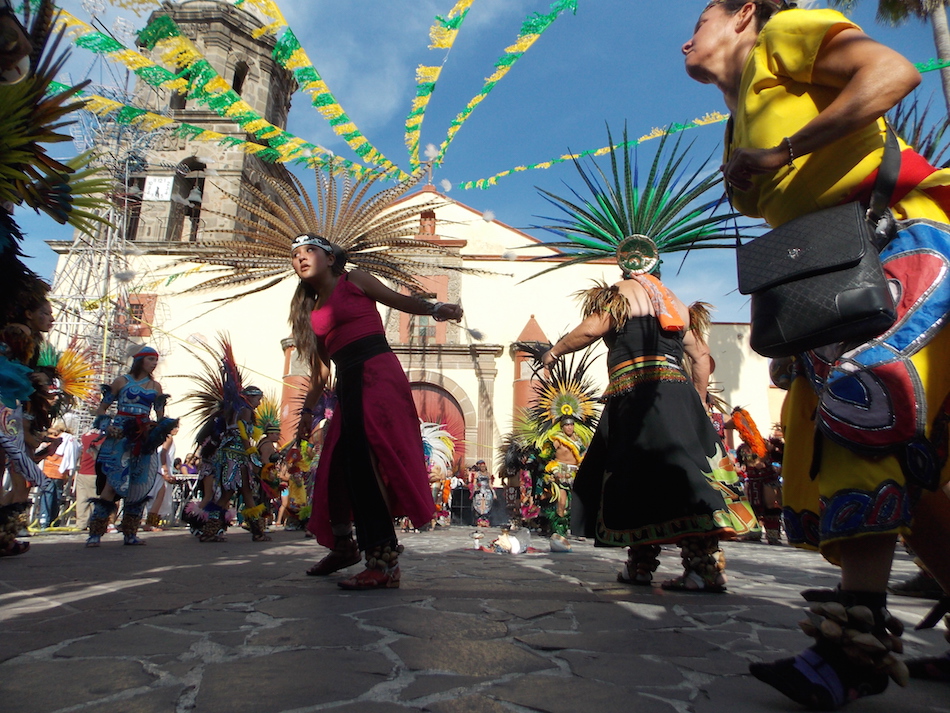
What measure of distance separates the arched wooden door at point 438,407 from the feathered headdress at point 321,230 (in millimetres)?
16836

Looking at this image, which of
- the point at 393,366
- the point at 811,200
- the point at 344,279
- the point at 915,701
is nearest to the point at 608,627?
the point at 915,701

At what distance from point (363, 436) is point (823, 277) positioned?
2516 millimetres

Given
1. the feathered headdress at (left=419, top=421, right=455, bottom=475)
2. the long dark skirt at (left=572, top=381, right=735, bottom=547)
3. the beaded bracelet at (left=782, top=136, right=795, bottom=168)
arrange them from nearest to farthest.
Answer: the beaded bracelet at (left=782, top=136, right=795, bottom=168)
the long dark skirt at (left=572, top=381, right=735, bottom=547)
the feathered headdress at (left=419, top=421, right=455, bottom=475)

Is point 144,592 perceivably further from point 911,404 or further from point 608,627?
point 911,404

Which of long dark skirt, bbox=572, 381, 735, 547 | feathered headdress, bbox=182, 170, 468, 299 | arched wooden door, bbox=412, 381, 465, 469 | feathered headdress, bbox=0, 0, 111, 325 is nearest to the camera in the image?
feathered headdress, bbox=0, 0, 111, 325

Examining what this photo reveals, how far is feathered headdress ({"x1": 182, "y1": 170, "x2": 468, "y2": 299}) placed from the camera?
5105mm

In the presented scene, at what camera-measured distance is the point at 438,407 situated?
22.7 meters

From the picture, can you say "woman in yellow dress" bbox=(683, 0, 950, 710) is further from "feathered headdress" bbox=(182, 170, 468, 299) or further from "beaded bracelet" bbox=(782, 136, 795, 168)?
"feathered headdress" bbox=(182, 170, 468, 299)

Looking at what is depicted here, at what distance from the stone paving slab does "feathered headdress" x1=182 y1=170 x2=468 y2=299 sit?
2640 mm

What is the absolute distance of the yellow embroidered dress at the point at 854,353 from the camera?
4.62ft

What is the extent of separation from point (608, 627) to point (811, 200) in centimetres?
151

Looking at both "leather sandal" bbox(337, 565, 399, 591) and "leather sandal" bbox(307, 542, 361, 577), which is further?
"leather sandal" bbox(307, 542, 361, 577)

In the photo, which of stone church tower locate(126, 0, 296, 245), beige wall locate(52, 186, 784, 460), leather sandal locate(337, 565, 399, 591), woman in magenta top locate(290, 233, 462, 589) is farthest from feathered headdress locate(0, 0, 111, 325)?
stone church tower locate(126, 0, 296, 245)

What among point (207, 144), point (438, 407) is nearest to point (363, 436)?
point (438, 407)
